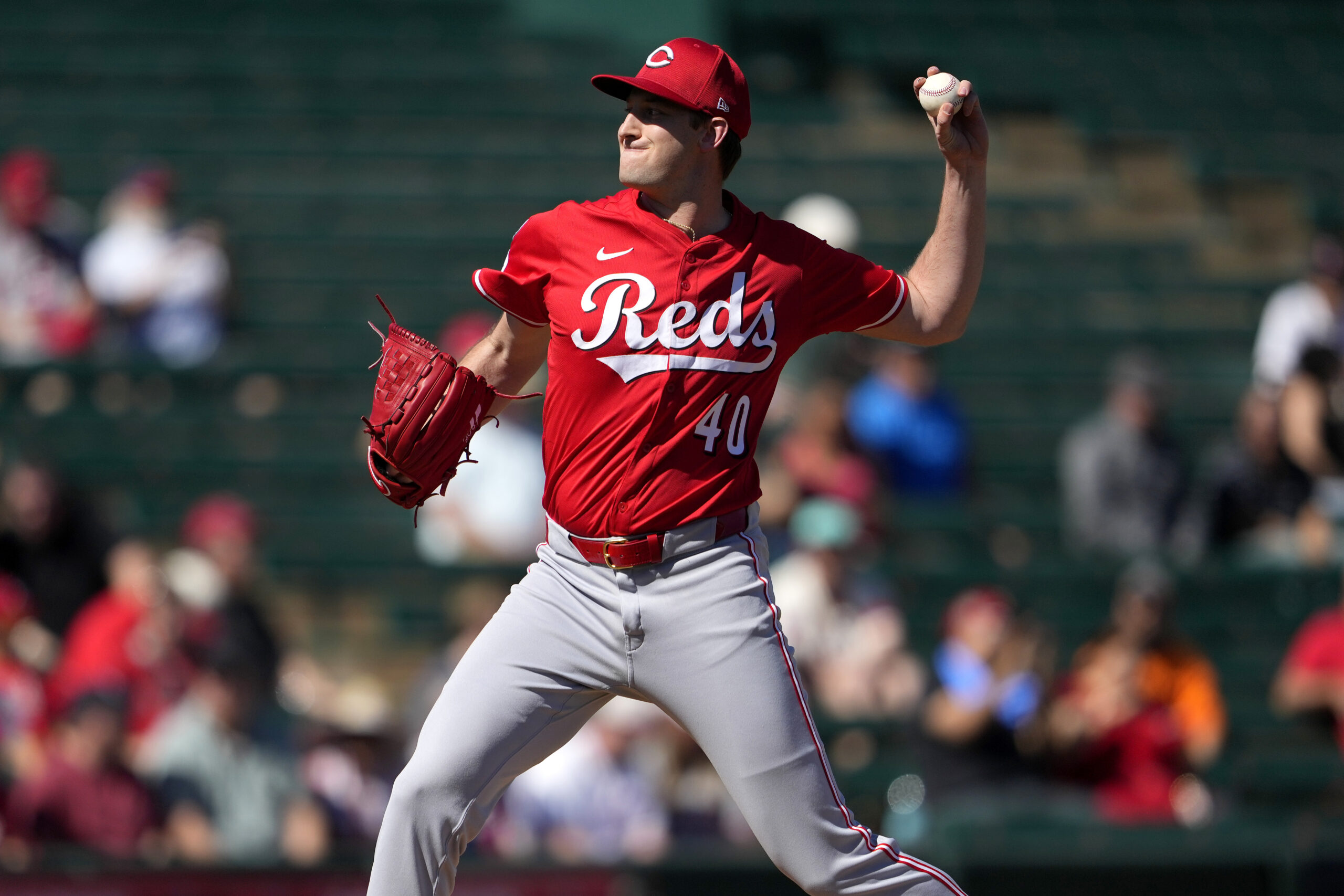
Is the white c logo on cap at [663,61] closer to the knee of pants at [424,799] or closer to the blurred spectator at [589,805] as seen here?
the knee of pants at [424,799]

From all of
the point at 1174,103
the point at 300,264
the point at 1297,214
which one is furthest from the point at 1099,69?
the point at 300,264

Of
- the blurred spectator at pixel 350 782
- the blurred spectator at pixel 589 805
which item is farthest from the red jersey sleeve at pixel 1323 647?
the blurred spectator at pixel 350 782

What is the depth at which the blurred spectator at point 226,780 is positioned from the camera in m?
6.07

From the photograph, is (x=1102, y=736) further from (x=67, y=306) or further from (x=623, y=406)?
(x=67, y=306)

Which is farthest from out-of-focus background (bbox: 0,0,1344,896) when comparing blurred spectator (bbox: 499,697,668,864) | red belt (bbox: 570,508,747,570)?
red belt (bbox: 570,508,747,570)

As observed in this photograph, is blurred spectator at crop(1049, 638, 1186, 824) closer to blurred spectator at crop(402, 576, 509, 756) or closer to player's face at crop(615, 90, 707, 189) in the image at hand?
blurred spectator at crop(402, 576, 509, 756)

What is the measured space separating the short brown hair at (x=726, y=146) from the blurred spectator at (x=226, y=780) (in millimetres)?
3513

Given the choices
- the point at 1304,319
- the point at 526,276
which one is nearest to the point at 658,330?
the point at 526,276

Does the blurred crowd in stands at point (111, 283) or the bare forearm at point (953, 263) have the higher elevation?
the bare forearm at point (953, 263)

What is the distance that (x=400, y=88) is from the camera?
11070 millimetres

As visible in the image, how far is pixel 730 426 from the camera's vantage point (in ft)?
10.9

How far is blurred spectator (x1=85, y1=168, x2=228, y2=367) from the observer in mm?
8820

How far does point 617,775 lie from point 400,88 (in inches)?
238

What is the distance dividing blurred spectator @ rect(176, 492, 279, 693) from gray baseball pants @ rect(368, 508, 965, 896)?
357cm
